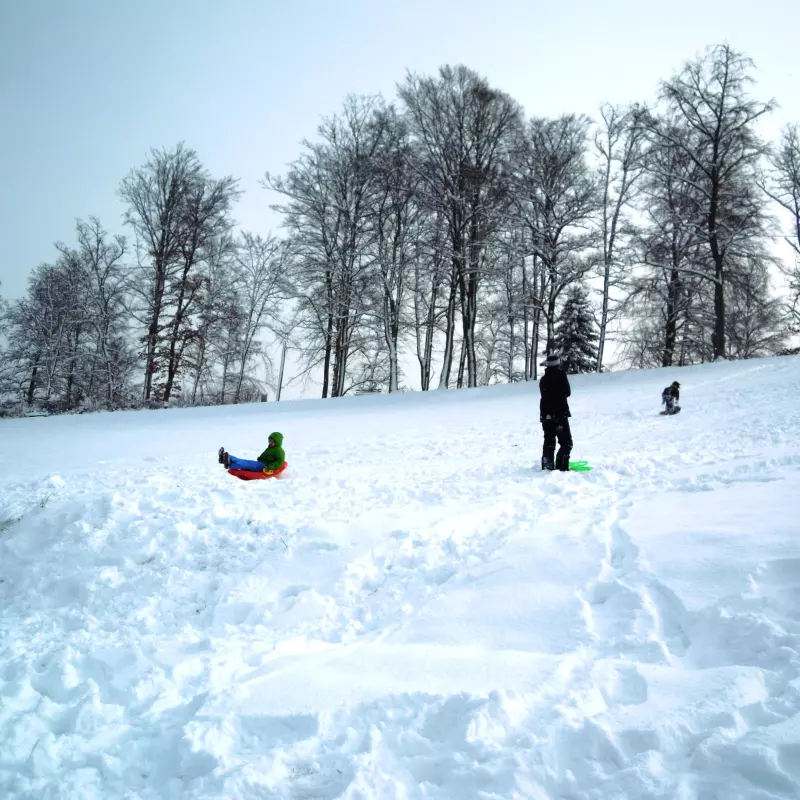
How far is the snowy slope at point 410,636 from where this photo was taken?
205 cm

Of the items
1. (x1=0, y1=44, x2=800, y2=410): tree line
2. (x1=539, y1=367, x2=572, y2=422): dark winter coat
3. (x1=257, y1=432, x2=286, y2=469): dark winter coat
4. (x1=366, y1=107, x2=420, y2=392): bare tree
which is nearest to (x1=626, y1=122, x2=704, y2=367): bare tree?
(x1=0, y1=44, x2=800, y2=410): tree line

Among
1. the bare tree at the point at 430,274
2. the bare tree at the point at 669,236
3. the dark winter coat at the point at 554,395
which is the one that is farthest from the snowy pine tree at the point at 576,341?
the dark winter coat at the point at 554,395

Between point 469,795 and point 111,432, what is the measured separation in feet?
45.3

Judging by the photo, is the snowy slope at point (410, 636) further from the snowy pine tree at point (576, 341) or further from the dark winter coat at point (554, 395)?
the snowy pine tree at point (576, 341)

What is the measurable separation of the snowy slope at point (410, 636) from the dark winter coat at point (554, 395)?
108cm

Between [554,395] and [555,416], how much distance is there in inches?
13.6

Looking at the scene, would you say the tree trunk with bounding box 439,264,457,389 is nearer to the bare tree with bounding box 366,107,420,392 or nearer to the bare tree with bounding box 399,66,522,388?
the bare tree with bounding box 399,66,522,388

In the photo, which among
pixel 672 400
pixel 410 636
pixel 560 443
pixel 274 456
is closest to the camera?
pixel 410 636

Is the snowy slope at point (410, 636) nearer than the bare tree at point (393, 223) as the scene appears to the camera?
Yes

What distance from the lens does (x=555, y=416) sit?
7332 millimetres

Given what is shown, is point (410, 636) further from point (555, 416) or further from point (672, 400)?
point (672, 400)

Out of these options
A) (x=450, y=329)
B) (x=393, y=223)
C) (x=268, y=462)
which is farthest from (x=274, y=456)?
(x=393, y=223)

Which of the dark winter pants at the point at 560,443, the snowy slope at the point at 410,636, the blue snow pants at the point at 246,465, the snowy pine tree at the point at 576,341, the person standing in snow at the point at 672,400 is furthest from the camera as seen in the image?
the snowy pine tree at the point at 576,341

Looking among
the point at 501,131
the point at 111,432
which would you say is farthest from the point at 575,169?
the point at 111,432
